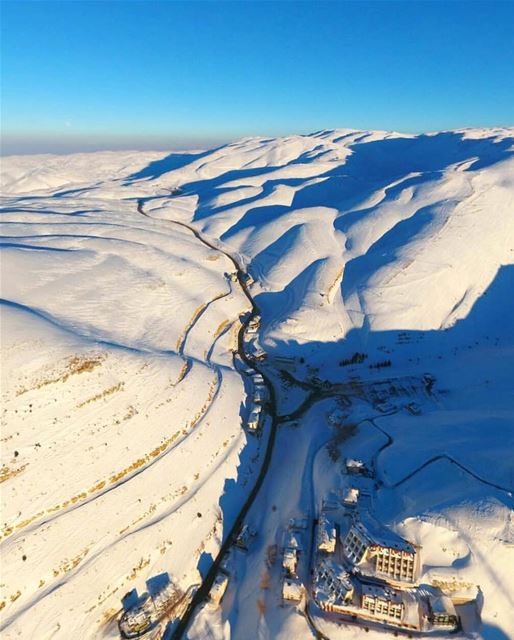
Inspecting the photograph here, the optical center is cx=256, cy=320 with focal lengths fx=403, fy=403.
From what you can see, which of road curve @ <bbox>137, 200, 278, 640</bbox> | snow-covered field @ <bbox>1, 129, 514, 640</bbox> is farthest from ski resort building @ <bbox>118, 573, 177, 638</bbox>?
road curve @ <bbox>137, 200, 278, 640</bbox>

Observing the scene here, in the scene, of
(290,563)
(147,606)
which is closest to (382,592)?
(290,563)

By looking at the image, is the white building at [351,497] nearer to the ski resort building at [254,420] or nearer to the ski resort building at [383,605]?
the ski resort building at [383,605]

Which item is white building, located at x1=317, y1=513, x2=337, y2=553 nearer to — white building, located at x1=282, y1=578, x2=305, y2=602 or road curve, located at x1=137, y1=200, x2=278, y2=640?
white building, located at x1=282, y1=578, x2=305, y2=602

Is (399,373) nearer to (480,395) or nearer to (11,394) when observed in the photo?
(480,395)

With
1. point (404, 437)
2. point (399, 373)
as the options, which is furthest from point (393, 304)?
point (404, 437)

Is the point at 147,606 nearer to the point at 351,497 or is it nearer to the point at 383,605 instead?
→ the point at 383,605

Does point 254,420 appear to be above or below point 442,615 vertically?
above
